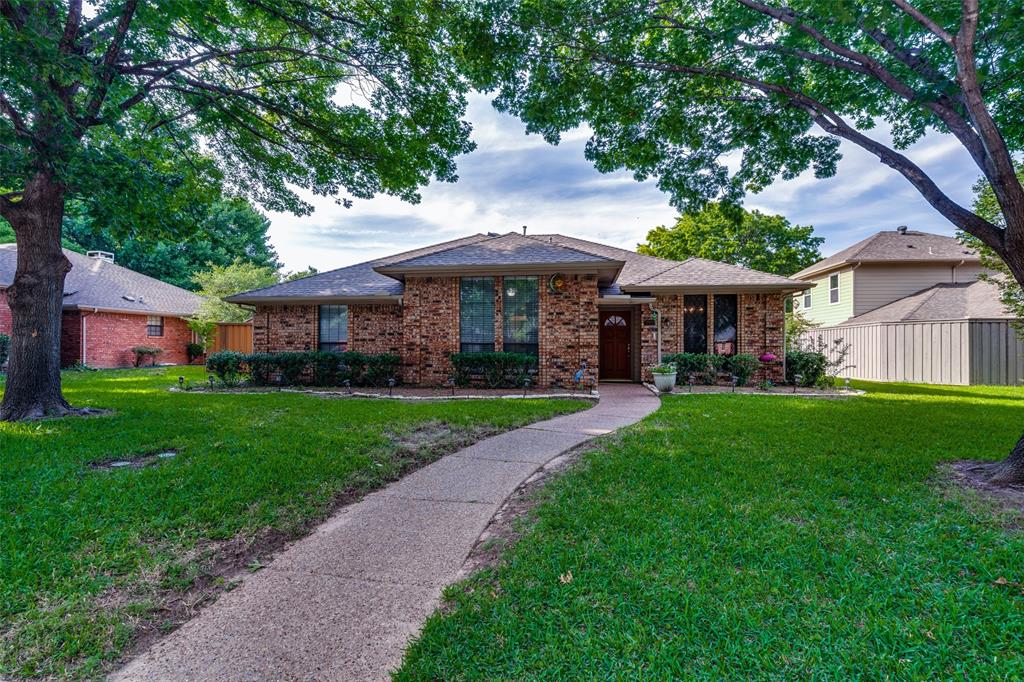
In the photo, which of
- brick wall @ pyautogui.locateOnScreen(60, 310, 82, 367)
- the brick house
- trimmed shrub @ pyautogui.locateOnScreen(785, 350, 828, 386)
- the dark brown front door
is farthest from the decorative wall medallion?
brick wall @ pyautogui.locateOnScreen(60, 310, 82, 367)

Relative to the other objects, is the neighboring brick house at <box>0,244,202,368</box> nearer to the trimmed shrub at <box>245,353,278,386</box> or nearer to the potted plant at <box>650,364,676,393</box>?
the trimmed shrub at <box>245,353,278,386</box>

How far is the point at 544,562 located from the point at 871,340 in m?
19.6

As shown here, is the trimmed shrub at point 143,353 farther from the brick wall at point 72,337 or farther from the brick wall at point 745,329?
the brick wall at point 745,329

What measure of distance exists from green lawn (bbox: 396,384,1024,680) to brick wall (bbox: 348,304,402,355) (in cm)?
907

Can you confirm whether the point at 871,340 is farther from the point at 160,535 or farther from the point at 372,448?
the point at 160,535

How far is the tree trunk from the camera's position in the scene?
23.2 ft

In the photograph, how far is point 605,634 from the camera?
2.18m

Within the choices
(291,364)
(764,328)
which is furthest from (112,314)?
(764,328)

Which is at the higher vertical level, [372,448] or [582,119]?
[582,119]

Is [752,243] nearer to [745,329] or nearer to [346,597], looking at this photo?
[745,329]

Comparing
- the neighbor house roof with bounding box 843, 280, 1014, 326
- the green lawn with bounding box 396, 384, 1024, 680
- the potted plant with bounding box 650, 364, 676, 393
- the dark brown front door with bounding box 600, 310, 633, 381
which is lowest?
the green lawn with bounding box 396, 384, 1024, 680

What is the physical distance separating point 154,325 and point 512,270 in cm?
1961

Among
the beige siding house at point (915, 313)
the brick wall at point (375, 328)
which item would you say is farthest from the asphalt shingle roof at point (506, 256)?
the beige siding house at point (915, 313)

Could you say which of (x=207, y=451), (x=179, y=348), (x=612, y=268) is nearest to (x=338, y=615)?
(x=207, y=451)
